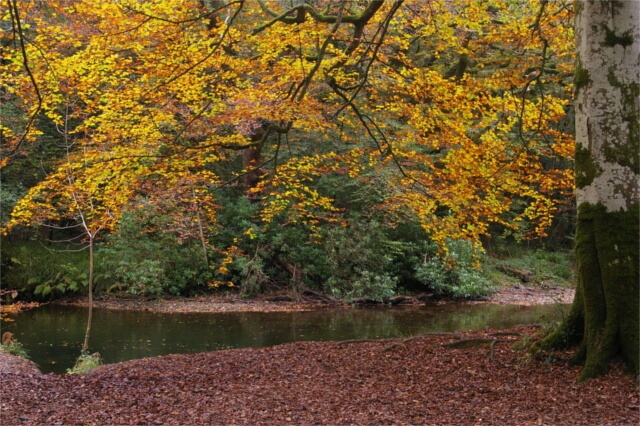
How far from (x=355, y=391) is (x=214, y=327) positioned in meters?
7.83

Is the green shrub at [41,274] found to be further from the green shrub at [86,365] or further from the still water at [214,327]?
the green shrub at [86,365]

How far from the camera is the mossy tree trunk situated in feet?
15.7

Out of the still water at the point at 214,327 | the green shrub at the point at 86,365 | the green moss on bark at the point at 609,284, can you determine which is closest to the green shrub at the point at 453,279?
the still water at the point at 214,327

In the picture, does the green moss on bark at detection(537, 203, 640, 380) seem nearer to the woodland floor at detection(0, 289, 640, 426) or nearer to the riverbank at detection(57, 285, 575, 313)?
the woodland floor at detection(0, 289, 640, 426)

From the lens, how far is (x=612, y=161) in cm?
483

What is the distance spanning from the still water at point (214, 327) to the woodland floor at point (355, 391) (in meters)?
3.45

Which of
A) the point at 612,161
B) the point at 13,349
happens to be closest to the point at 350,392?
the point at 612,161

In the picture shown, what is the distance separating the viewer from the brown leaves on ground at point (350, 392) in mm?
4383

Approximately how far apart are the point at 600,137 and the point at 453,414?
253 cm

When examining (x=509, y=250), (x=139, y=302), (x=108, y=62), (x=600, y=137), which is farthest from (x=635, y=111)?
(x=509, y=250)

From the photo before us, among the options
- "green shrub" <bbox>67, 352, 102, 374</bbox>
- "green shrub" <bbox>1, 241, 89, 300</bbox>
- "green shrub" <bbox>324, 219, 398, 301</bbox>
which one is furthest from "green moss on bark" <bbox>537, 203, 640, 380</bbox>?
"green shrub" <bbox>1, 241, 89, 300</bbox>

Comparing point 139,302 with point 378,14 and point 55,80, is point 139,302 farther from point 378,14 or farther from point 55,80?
point 378,14

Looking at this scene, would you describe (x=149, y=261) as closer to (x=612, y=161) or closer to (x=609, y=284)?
(x=609, y=284)

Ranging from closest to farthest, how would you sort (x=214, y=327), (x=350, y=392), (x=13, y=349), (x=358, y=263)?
(x=350, y=392) < (x=13, y=349) < (x=214, y=327) < (x=358, y=263)
